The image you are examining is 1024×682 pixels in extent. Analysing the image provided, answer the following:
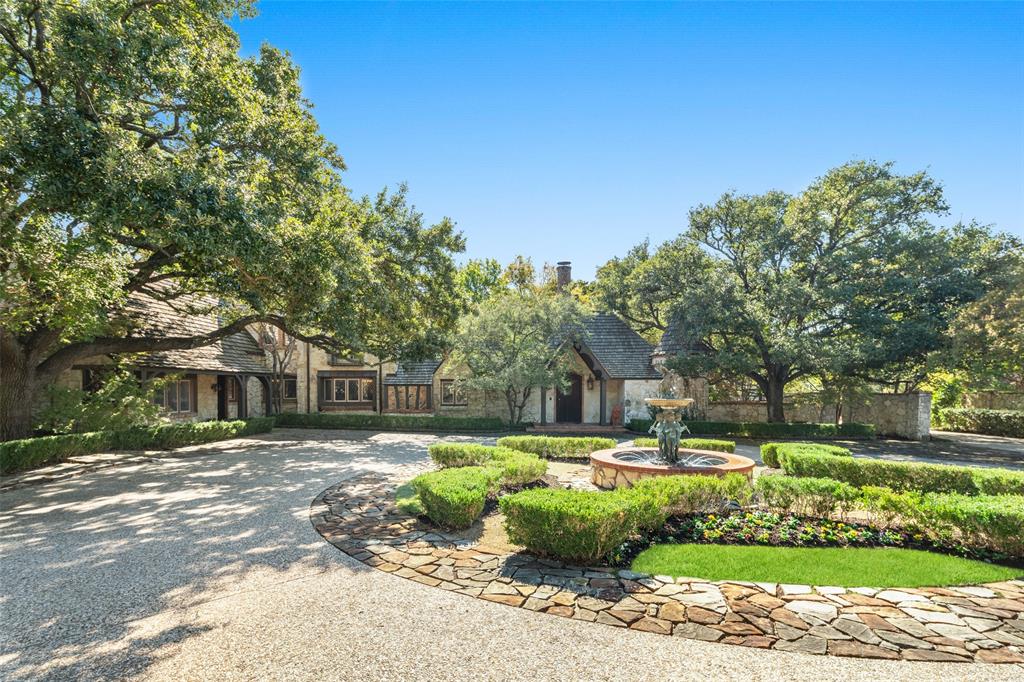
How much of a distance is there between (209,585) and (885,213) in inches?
1012

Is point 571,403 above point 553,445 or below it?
above

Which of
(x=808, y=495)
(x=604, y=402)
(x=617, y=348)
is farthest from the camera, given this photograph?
(x=617, y=348)

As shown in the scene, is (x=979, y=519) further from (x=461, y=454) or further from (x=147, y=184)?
(x=147, y=184)

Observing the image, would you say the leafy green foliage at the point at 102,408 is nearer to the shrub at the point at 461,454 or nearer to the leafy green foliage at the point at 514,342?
the shrub at the point at 461,454

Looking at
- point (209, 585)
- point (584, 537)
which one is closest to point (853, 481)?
point (584, 537)

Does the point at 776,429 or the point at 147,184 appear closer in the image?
the point at 147,184

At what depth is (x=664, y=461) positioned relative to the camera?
36.9 feet

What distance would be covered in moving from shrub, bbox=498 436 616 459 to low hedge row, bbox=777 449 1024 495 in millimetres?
5371

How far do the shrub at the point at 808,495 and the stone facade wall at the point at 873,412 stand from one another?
17299 millimetres

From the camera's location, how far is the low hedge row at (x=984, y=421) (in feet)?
82.9

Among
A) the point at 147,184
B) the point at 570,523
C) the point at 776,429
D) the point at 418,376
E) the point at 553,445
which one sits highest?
the point at 147,184

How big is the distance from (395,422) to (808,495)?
759 inches

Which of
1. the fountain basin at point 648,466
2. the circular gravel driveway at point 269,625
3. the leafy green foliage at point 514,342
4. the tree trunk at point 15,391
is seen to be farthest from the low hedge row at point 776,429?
the tree trunk at point 15,391

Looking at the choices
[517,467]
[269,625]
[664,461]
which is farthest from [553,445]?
[269,625]
